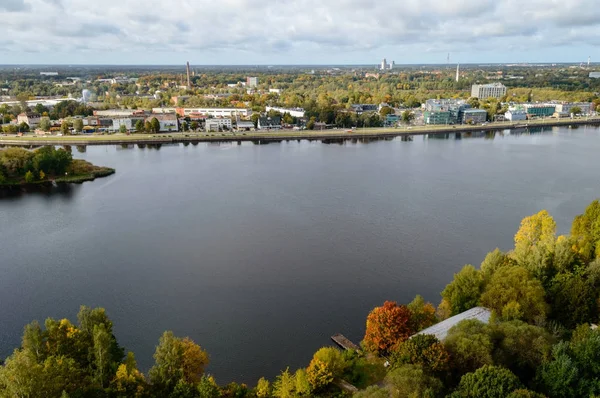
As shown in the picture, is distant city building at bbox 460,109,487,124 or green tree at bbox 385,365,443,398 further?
distant city building at bbox 460,109,487,124

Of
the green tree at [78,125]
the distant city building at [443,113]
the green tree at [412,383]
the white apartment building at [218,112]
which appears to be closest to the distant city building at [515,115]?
the distant city building at [443,113]

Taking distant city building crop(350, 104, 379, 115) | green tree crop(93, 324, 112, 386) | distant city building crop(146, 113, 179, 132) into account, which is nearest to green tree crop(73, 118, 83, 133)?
distant city building crop(146, 113, 179, 132)

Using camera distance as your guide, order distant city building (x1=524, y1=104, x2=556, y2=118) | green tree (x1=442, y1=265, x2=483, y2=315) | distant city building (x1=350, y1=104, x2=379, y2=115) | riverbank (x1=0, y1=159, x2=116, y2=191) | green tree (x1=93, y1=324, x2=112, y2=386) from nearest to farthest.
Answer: green tree (x1=93, y1=324, x2=112, y2=386)
green tree (x1=442, y1=265, x2=483, y2=315)
riverbank (x1=0, y1=159, x2=116, y2=191)
distant city building (x1=524, y1=104, x2=556, y2=118)
distant city building (x1=350, y1=104, x2=379, y2=115)

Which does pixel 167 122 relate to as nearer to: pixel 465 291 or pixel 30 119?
pixel 30 119

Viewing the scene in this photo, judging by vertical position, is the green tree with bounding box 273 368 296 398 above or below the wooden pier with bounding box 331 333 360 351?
above

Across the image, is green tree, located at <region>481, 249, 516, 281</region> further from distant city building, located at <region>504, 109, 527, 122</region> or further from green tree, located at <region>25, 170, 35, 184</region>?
distant city building, located at <region>504, 109, 527, 122</region>

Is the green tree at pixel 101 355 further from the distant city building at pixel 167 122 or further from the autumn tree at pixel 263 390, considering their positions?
the distant city building at pixel 167 122
